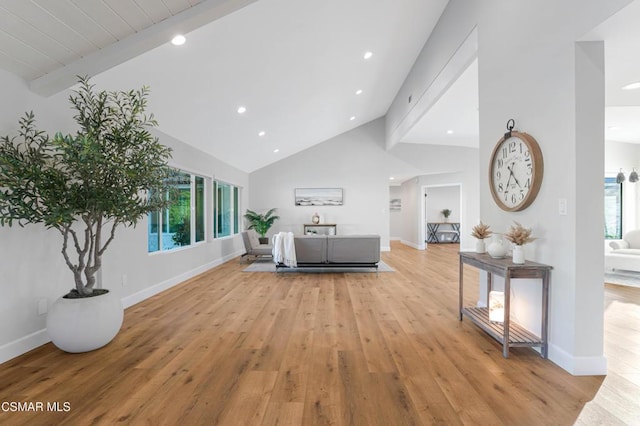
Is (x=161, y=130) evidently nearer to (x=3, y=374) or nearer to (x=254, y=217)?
(x=3, y=374)

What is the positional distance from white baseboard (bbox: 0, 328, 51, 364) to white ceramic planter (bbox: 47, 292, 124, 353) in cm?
29

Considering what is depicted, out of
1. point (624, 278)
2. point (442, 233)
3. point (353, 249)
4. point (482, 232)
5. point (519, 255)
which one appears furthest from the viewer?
point (442, 233)

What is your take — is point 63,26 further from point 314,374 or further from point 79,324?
point 314,374

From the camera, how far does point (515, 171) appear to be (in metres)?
2.63

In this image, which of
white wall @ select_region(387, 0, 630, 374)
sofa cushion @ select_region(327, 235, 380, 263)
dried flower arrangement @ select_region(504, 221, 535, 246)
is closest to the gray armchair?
sofa cushion @ select_region(327, 235, 380, 263)

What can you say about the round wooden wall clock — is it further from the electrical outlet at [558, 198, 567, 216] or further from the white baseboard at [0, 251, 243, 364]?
the white baseboard at [0, 251, 243, 364]

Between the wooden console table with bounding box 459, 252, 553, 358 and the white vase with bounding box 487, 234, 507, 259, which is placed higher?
the white vase with bounding box 487, 234, 507, 259

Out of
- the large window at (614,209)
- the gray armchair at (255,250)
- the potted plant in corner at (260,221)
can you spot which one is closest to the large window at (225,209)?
the potted plant in corner at (260,221)

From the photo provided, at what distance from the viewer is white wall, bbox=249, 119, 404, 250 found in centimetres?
938

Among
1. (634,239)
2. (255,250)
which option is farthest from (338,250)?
(634,239)

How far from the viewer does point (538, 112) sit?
2371 mm

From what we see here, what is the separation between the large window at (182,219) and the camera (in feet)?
14.9

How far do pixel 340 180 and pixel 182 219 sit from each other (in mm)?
5204

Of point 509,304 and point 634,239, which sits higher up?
point 634,239
